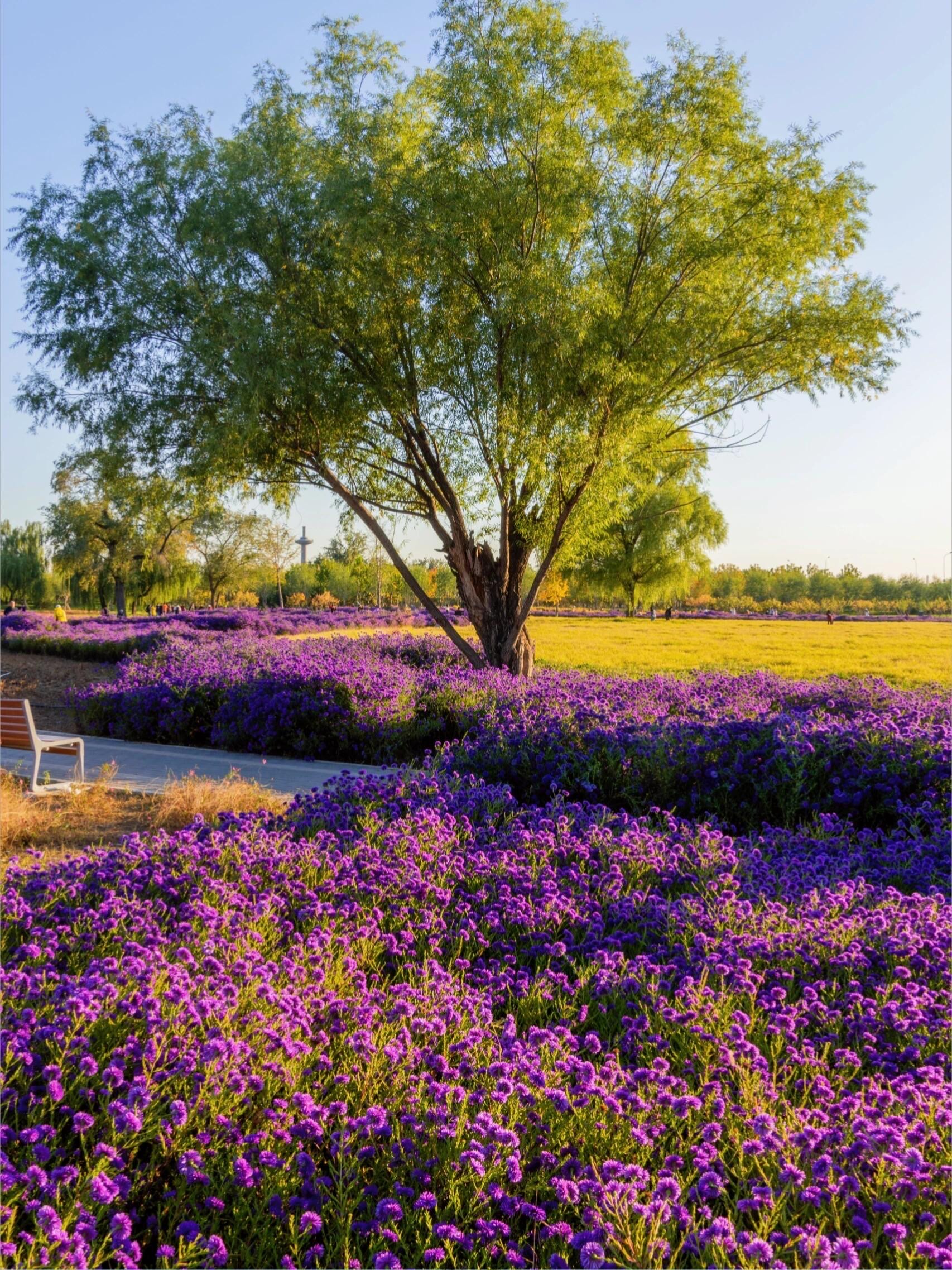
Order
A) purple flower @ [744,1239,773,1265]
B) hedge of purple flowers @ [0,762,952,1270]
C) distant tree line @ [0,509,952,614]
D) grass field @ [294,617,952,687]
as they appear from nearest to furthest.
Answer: purple flower @ [744,1239,773,1265] < hedge of purple flowers @ [0,762,952,1270] < grass field @ [294,617,952,687] < distant tree line @ [0,509,952,614]

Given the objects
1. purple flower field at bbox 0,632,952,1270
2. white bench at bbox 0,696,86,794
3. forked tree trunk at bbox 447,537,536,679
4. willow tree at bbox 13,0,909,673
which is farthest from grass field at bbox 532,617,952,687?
purple flower field at bbox 0,632,952,1270

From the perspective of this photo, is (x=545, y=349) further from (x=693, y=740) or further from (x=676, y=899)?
(x=676, y=899)

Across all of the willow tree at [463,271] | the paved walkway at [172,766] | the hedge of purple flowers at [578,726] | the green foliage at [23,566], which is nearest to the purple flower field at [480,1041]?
the hedge of purple flowers at [578,726]

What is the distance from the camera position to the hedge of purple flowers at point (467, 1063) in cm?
242

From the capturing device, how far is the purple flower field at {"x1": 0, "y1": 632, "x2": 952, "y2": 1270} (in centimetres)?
244

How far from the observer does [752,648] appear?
26.4m

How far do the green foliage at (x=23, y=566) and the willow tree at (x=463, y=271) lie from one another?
5862cm

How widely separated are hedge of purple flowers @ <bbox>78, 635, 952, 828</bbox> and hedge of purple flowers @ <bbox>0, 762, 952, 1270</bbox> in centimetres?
212

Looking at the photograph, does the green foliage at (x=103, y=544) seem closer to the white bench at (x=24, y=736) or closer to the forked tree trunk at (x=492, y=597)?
the forked tree trunk at (x=492, y=597)

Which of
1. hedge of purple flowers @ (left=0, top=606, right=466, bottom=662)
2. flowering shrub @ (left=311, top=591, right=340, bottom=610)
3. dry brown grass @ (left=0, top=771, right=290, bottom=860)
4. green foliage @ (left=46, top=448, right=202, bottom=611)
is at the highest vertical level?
green foliage @ (left=46, top=448, right=202, bottom=611)

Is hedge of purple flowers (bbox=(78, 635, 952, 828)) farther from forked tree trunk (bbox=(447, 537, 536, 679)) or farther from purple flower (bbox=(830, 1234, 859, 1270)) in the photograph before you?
purple flower (bbox=(830, 1234, 859, 1270))

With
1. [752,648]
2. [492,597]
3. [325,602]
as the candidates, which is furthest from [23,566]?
[492,597]

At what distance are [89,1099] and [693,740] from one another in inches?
235

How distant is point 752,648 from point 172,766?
19.7 m
